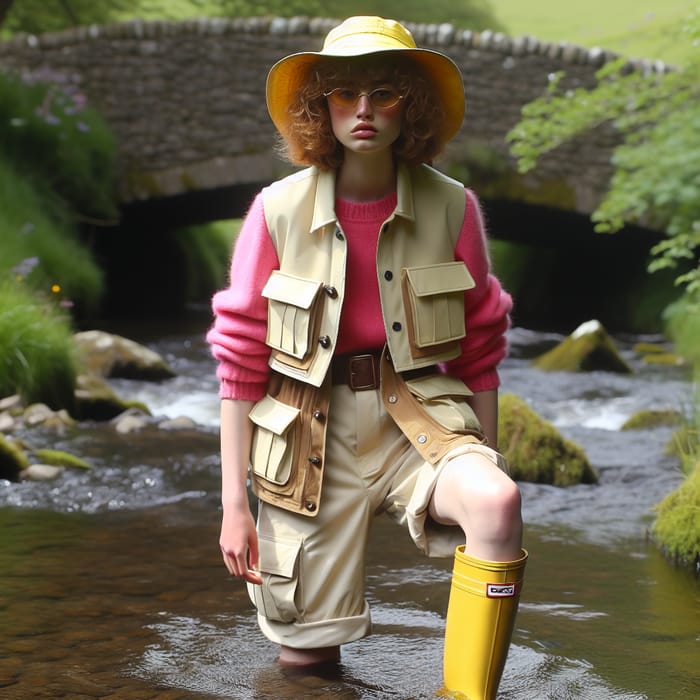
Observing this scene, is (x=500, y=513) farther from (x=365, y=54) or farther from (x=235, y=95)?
(x=235, y=95)

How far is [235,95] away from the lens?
47.6 feet

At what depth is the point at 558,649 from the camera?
11.1 ft

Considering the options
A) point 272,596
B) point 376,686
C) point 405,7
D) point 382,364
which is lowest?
point 376,686

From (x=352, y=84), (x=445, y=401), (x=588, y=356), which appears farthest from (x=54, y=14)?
(x=445, y=401)

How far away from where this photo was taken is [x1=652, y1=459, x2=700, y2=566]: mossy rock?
4.41m

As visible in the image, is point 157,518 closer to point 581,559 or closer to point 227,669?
point 581,559

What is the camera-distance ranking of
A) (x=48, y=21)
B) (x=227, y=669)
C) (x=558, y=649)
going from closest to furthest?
(x=227, y=669) < (x=558, y=649) < (x=48, y=21)

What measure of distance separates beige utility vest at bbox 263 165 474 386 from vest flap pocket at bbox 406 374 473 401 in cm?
5

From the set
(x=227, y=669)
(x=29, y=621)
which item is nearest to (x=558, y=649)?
(x=227, y=669)

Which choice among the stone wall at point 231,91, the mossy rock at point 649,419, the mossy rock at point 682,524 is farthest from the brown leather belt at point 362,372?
the stone wall at point 231,91

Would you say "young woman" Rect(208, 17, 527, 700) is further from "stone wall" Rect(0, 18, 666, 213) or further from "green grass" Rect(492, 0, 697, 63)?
"green grass" Rect(492, 0, 697, 63)

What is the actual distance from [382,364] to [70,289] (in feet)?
30.0

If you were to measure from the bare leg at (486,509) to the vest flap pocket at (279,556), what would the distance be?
0.45 metres

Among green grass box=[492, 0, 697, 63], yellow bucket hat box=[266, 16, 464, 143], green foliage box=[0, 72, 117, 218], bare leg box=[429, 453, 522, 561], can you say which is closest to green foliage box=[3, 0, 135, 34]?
green foliage box=[0, 72, 117, 218]
